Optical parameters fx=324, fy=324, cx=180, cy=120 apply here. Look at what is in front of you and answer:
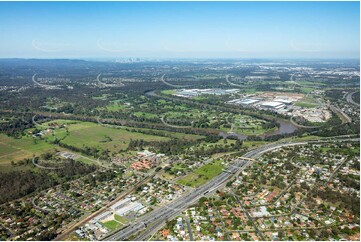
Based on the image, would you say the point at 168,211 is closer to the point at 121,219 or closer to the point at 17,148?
the point at 121,219

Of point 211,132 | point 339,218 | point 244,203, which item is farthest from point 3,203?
point 211,132

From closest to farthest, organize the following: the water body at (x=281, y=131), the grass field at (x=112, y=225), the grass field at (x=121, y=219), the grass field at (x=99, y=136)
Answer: the grass field at (x=112, y=225) → the grass field at (x=121, y=219) → the grass field at (x=99, y=136) → the water body at (x=281, y=131)

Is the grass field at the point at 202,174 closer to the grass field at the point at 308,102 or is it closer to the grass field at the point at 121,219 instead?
the grass field at the point at 121,219

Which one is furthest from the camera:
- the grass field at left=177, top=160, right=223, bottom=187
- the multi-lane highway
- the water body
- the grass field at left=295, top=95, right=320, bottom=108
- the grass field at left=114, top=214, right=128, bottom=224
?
the grass field at left=295, top=95, right=320, bottom=108

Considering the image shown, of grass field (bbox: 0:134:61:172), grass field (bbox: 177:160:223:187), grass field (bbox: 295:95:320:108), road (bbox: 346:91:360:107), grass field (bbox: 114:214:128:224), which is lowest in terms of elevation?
grass field (bbox: 0:134:61:172)

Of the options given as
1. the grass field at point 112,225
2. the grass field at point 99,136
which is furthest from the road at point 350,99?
the grass field at point 112,225

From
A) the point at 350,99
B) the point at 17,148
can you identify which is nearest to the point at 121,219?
the point at 17,148

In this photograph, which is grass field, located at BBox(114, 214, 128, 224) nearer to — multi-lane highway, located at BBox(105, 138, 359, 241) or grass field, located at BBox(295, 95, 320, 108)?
multi-lane highway, located at BBox(105, 138, 359, 241)

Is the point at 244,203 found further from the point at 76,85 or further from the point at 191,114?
the point at 76,85

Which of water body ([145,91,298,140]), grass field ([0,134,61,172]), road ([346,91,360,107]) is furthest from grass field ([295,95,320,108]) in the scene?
grass field ([0,134,61,172])
